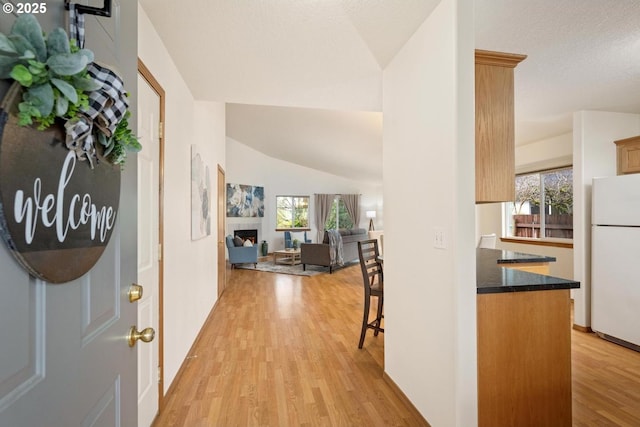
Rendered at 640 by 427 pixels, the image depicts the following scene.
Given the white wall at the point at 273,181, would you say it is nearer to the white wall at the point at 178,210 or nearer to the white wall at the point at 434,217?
the white wall at the point at 178,210

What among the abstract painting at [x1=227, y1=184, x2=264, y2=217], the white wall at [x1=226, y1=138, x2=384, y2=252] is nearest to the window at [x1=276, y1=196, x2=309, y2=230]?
the white wall at [x1=226, y1=138, x2=384, y2=252]

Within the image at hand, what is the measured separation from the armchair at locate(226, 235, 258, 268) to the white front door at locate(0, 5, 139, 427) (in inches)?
247

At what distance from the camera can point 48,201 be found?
0.54 meters

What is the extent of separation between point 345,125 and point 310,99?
95.4 inches

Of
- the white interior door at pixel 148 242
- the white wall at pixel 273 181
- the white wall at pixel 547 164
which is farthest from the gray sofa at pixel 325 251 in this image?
the white interior door at pixel 148 242

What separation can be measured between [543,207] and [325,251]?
405 centimetres

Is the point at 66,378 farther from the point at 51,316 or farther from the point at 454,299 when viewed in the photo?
the point at 454,299

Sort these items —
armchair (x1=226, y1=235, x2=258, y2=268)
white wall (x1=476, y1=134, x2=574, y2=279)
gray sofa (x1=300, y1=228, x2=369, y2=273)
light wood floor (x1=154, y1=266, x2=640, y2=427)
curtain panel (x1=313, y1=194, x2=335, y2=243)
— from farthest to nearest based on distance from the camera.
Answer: curtain panel (x1=313, y1=194, x2=335, y2=243) → armchair (x1=226, y1=235, x2=258, y2=268) → gray sofa (x1=300, y1=228, x2=369, y2=273) → white wall (x1=476, y1=134, x2=574, y2=279) → light wood floor (x1=154, y1=266, x2=640, y2=427)

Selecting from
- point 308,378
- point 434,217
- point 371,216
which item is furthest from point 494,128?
point 371,216

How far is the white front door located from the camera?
49cm

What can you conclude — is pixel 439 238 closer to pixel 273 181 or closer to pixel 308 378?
pixel 308 378

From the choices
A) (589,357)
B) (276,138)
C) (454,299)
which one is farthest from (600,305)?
(276,138)

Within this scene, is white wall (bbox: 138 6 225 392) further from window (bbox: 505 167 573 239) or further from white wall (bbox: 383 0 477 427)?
window (bbox: 505 167 573 239)

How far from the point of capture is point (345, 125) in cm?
533
